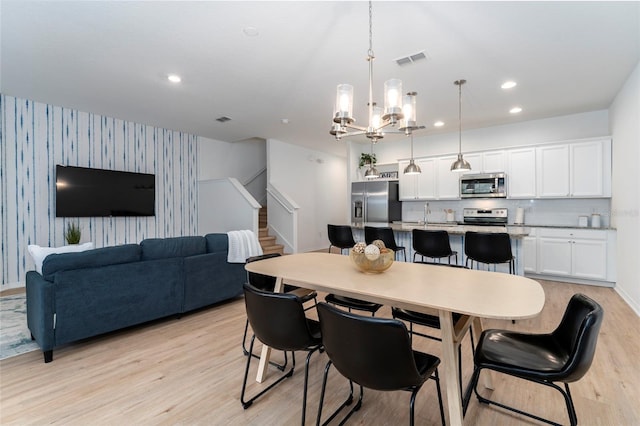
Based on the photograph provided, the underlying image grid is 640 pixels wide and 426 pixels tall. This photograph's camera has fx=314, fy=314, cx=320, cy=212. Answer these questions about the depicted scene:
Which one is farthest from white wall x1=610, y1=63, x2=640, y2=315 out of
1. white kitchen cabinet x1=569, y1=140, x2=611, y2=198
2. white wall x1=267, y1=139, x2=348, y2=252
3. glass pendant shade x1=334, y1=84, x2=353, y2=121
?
white wall x1=267, y1=139, x2=348, y2=252

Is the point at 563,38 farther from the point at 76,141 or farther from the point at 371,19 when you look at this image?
the point at 76,141

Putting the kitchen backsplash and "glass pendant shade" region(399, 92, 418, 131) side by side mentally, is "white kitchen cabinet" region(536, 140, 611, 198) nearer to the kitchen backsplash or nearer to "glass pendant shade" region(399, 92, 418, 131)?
the kitchen backsplash

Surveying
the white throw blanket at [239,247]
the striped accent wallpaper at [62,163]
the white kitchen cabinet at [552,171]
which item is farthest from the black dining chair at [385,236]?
the striped accent wallpaper at [62,163]

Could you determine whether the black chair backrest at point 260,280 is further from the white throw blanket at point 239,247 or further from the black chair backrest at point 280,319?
the white throw blanket at point 239,247

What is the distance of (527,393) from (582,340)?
994mm

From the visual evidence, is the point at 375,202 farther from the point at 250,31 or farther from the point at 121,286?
the point at 121,286

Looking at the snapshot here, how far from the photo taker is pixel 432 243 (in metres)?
3.86

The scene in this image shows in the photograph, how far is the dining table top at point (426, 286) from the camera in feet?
4.48

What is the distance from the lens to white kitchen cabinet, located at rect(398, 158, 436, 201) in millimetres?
6219

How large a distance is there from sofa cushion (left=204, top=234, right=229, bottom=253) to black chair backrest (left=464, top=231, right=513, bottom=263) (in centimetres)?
282

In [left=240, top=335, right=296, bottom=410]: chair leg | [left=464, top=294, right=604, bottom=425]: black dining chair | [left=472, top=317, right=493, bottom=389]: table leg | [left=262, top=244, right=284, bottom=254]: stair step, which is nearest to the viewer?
[left=464, top=294, right=604, bottom=425]: black dining chair

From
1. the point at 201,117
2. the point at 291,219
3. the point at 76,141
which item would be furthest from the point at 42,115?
the point at 291,219

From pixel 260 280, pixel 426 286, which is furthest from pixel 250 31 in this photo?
pixel 426 286

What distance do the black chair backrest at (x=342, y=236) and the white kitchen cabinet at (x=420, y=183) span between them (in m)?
2.39
